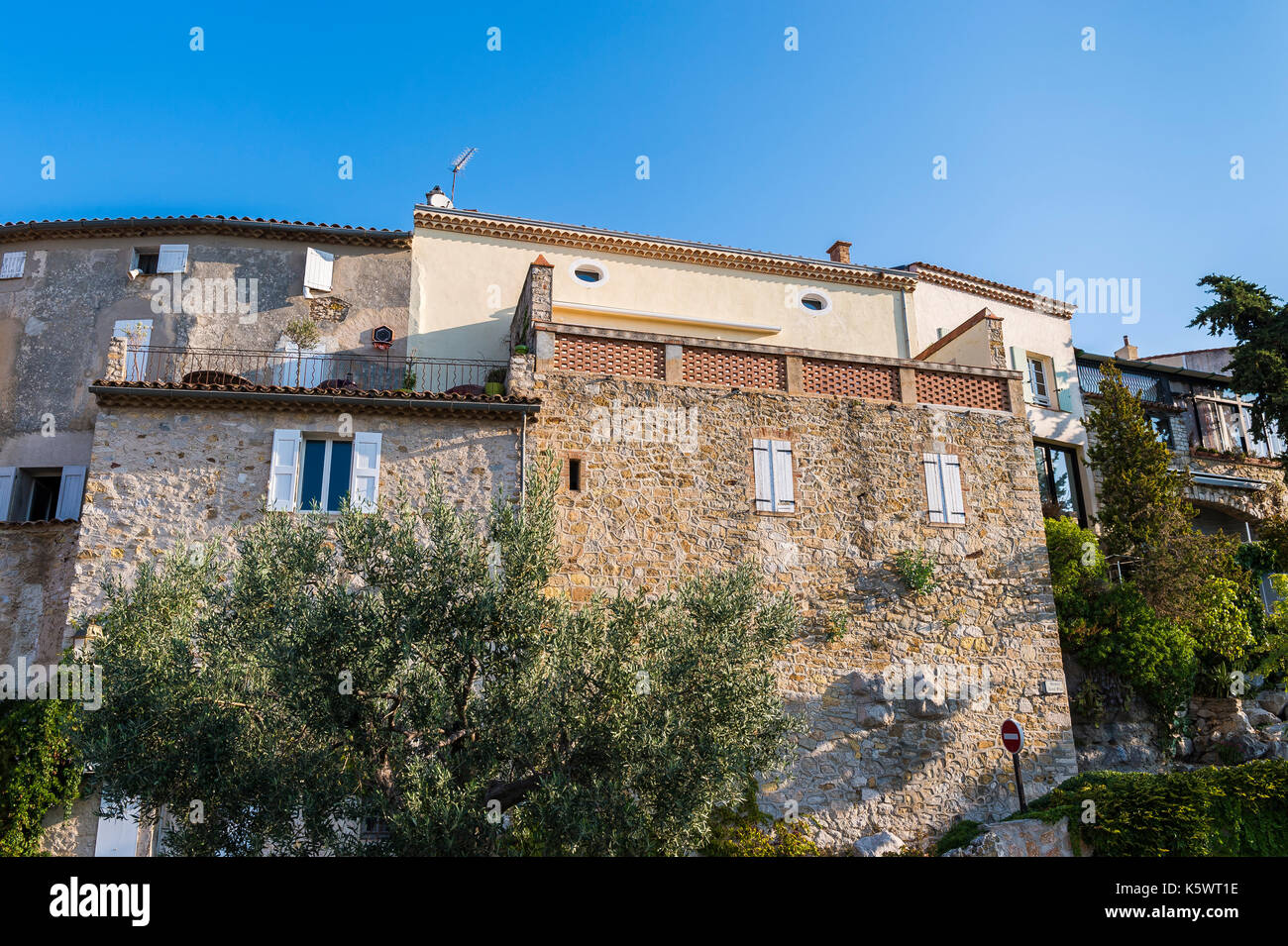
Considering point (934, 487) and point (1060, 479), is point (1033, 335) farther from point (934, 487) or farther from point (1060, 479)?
point (934, 487)

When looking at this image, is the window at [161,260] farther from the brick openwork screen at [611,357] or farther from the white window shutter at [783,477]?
the white window shutter at [783,477]

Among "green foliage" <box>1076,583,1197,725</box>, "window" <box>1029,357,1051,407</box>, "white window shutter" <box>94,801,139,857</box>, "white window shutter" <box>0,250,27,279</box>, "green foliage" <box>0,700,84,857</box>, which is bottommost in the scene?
"white window shutter" <box>94,801,139,857</box>

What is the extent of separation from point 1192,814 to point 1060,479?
13.6 meters

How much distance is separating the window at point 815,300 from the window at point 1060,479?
7.07 meters

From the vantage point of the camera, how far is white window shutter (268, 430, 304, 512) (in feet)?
49.4

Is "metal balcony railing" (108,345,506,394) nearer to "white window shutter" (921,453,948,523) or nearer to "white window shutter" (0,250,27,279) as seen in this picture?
"white window shutter" (0,250,27,279)

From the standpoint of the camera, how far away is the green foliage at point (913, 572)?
1692 cm

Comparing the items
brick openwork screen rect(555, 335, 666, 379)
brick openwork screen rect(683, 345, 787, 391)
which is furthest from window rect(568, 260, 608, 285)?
brick openwork screen rect(683, 345, 787, 391)

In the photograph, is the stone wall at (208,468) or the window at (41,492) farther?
the window at (41,492)

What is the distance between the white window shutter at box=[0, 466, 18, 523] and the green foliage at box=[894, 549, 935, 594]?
16075 millimetres

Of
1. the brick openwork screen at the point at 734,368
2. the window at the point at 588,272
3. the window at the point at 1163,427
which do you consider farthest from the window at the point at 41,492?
the window at the point at 1163,427

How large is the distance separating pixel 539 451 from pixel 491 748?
7.19 meters

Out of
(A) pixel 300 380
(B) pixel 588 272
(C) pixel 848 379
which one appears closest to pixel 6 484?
(A) pixel 300 380

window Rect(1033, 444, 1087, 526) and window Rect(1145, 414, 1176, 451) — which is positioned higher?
window Rect(1145, 414, 1176, 451)
